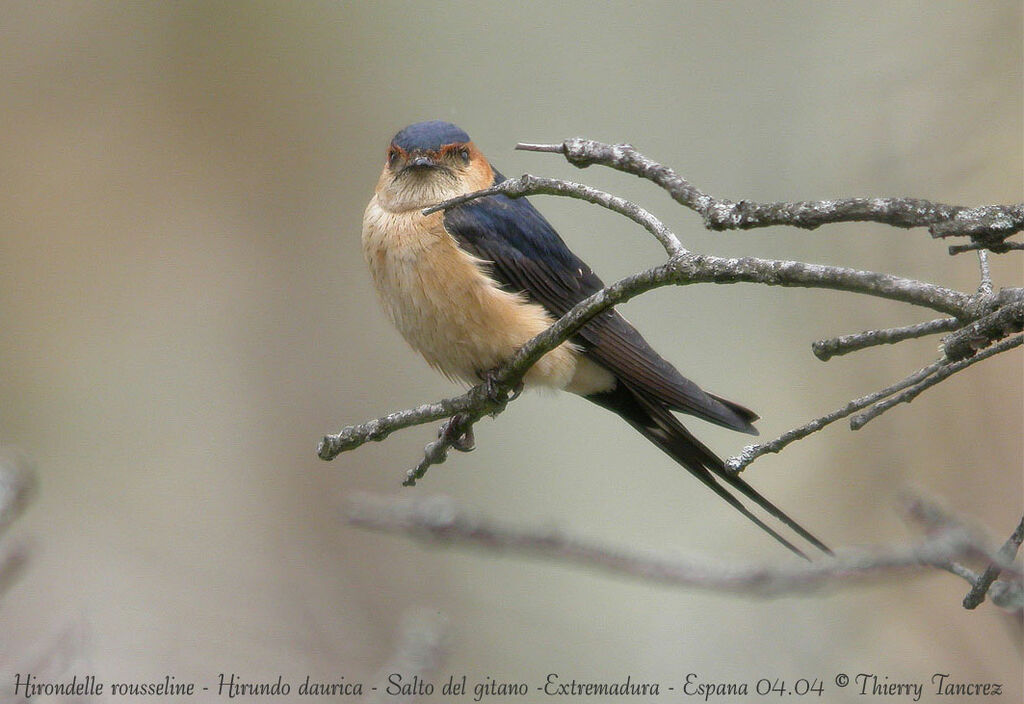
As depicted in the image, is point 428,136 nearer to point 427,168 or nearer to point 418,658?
point 427,168

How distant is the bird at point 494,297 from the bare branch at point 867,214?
5.34ft

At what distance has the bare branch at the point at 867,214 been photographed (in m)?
1.60

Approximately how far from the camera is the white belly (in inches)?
142

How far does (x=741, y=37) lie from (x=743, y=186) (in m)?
1.31

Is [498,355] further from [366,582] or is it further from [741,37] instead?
[741,37]

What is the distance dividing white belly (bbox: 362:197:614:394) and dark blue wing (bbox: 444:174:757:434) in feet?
0.28

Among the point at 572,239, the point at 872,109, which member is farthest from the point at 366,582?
the point at 872,109

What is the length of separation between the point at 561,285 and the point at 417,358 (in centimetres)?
354

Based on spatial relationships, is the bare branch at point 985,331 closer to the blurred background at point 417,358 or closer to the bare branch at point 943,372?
the bare branch at point 943,372

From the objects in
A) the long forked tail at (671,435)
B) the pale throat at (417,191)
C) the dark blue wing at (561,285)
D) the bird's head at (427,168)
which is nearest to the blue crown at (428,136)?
the bird's head at (427,168)

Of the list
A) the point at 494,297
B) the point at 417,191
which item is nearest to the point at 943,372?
the point at 494,297

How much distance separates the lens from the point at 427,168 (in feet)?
13.1

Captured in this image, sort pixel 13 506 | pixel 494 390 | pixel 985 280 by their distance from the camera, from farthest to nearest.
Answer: pixel 494 390, pixel 13 506, pixel 985 280

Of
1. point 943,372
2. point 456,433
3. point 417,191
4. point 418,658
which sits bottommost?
point 418,658
